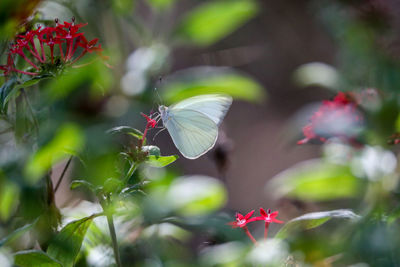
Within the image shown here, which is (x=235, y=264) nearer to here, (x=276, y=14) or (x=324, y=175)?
(x=324, y=175)

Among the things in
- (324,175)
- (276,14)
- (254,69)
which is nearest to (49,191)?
(324,175)

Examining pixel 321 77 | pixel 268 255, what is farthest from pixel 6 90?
pixel 321 77

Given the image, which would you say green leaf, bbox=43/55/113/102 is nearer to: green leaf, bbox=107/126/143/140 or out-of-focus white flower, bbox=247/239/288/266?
green leaf, bbox=107/126/143/140

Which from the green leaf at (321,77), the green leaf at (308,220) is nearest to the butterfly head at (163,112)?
the green leaf at (308,220)

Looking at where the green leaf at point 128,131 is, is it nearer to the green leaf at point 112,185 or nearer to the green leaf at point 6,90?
the green leaf at point 112,185

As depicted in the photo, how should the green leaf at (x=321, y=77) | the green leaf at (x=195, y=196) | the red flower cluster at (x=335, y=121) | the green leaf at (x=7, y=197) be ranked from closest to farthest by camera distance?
the green leaf at (x=195, y=196) < the green leaf at (x=7, y=197) < the red flower cluster at (x=335, y=121) < the green leaf at (x=321, y=77)

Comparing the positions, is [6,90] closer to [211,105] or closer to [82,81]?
[82,81]
